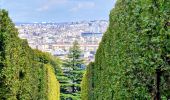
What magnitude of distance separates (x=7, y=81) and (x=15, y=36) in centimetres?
422

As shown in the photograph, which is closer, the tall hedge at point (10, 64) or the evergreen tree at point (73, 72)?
the tall hedge at point (10, 64)

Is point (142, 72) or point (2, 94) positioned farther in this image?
point (2, 94)

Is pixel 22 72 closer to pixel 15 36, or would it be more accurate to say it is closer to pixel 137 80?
pixel 15 36

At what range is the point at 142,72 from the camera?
9250mm

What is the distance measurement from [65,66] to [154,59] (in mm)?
57753

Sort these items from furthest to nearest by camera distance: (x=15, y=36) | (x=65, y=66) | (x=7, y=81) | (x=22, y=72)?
1. (x=65, y=66)
2. (x=22, y=72)
3. (x=15, y=36)
4. (x=7, y=81)

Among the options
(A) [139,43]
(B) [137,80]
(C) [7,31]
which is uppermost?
(C) [7,31]

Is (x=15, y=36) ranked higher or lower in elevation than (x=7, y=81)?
higher

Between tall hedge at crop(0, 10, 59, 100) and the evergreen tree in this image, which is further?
the evergreen tree

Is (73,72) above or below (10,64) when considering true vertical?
above

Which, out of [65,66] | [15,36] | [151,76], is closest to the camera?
[151,76]

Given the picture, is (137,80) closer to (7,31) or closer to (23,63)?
(7,31)

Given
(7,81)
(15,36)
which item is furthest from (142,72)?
(15,36)

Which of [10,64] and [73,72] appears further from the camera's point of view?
[73,72]
